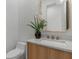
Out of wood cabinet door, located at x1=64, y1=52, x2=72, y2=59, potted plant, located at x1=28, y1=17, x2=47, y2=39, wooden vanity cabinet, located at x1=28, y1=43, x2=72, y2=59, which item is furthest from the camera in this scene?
potted plant, located at x1=28, y1=17, x2=47, y2=39

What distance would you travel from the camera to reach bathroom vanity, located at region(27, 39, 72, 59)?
1.39 meters

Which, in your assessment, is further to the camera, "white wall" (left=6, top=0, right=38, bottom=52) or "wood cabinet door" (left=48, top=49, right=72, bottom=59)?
"white wall" (left=6, top=0, right=38, bottom=52)

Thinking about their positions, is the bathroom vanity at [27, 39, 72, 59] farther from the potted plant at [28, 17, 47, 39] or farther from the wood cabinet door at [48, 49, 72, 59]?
the potted plant at [28, 17, 47, 39]

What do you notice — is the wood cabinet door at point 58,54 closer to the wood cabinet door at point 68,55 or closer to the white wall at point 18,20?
the wood cabinet door at point 68,55

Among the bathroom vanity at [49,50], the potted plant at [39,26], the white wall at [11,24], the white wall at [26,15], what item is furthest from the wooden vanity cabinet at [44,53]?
the white wall at [11,24]

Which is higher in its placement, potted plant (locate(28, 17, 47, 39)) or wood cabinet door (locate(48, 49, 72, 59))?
potted plant (locate(28, 17, 47, 39))

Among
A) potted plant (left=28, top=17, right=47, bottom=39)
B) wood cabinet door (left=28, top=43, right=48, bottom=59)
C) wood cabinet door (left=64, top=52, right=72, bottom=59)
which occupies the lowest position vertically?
wood cabinet door (left=28, top=43, right=48, bottom=59)

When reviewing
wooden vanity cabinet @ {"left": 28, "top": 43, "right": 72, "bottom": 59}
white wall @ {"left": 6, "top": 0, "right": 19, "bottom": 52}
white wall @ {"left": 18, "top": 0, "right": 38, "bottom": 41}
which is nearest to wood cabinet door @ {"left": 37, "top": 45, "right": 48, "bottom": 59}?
wooden vanity cabinet @ {"left": 28, "top": 43, "right": 72, "bottom": 59}

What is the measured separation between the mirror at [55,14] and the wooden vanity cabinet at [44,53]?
620 mm

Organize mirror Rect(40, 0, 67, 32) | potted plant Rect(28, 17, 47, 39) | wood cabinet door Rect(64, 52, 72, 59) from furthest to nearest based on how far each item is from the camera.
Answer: potted plant Rect(28, 17, 47, 39) < mirror Rect(40, 0, 67, 32) < wood cabinet door Rect(64, 52, 72, 59)

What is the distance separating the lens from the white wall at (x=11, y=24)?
336 cm

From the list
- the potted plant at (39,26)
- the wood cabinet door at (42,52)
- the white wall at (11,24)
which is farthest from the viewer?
the white wall at (11,24)
